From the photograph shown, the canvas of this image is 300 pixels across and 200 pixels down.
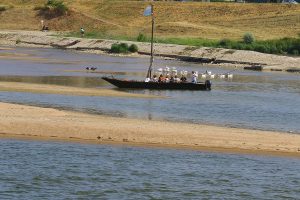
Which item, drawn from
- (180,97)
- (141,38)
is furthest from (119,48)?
(180,97)

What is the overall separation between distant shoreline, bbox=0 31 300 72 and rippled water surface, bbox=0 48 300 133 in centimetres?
491

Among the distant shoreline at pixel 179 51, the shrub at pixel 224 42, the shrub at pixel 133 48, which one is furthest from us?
the shrub at pixel 133 48

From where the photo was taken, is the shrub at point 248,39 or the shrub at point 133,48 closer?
the shrub at point 133,48

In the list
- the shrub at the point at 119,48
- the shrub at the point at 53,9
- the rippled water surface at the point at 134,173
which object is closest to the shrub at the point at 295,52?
the shrub at the point at 119,48

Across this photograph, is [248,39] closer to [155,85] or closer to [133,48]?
[133,48]

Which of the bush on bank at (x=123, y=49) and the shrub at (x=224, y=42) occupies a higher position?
the shrub at (x=224, y=42)

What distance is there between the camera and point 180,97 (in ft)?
196

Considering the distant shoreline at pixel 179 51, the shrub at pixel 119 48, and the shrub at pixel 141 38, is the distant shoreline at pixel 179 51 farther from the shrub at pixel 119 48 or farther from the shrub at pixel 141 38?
the shrub at pixel 141 38

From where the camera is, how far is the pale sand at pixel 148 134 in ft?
121

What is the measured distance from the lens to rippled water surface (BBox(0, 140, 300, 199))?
2916 centimetres

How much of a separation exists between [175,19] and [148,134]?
326ft

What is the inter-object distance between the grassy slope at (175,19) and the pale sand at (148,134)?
78.8m

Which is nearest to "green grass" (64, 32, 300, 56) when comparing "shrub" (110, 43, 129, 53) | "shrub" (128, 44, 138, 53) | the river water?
"shrub" (128, 44, 138, 53)

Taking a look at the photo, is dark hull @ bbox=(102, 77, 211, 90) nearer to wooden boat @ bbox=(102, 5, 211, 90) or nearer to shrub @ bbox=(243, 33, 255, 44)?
wooden boat @ bbox=(102, 5, 211, 90)
